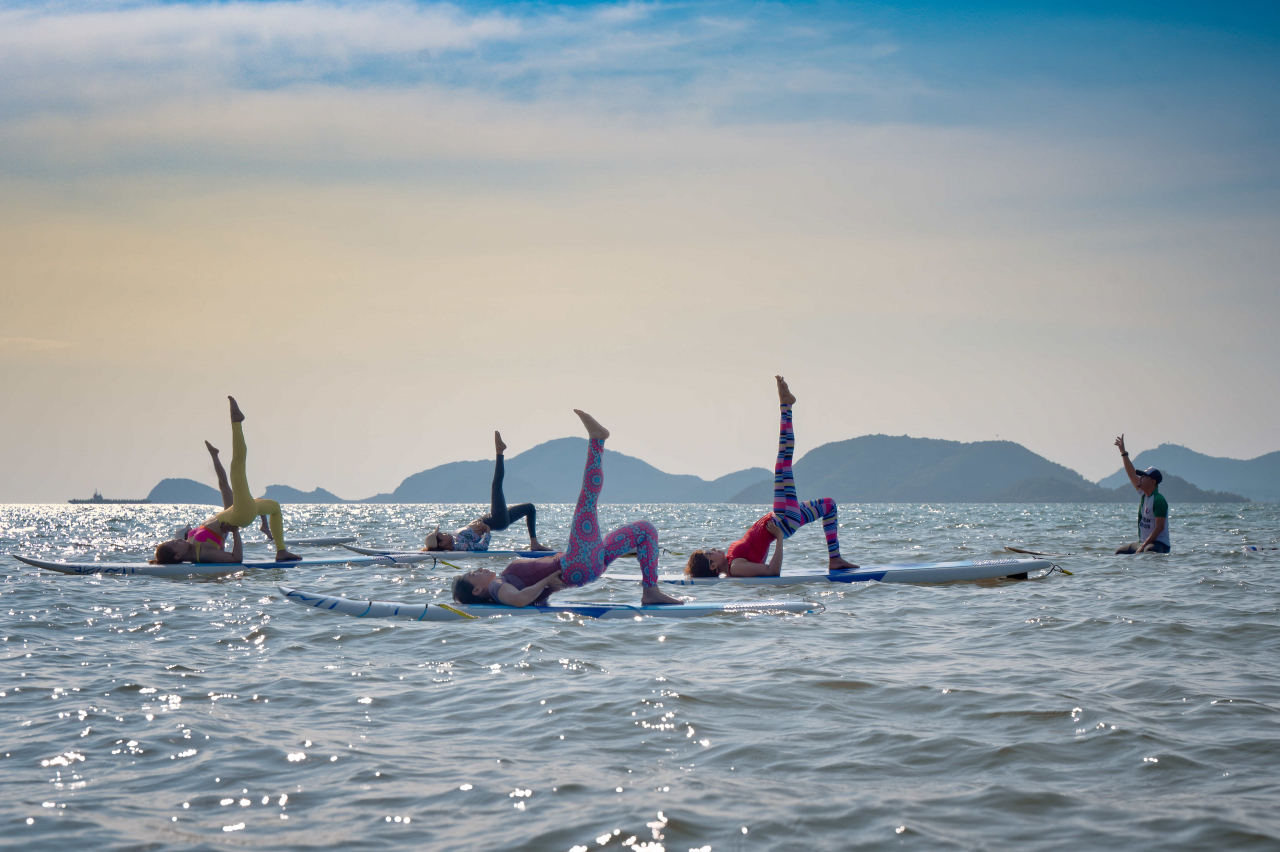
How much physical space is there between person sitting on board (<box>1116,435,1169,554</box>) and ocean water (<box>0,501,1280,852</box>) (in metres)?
5.83

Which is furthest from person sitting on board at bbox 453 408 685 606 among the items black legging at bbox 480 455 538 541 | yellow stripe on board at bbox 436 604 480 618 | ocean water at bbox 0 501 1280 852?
black legging at bbox 480 455 538 541

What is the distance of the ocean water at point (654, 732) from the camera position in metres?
3.65

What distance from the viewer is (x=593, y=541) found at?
Answer: 29.2ft

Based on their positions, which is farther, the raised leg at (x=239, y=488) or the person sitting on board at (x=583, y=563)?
the raised leg at (x=239, y=488)

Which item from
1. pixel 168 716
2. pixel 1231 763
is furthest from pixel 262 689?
pixel 1231 763

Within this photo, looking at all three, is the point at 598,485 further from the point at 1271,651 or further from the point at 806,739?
the point at 1271,651

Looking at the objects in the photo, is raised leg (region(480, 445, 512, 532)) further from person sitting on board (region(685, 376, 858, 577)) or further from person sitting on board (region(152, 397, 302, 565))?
person sitting on board (region(685, 376, 858, 577))

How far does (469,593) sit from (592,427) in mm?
2424

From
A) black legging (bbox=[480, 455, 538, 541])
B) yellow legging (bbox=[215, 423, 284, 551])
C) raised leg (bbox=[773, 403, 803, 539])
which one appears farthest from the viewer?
black legging (bbox=[480, 455, 538, 541])

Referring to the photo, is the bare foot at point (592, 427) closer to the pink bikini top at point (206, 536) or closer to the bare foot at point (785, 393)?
the bare foot at point (785, 393)

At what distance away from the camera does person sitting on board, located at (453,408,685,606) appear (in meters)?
8.70

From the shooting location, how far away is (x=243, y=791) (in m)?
4.12

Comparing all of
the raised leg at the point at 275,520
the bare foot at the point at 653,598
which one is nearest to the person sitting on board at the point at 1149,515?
the bare foot at the point at 653,598

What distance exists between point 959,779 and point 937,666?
8.25ft
